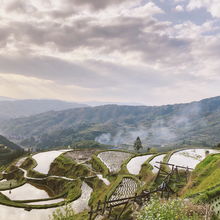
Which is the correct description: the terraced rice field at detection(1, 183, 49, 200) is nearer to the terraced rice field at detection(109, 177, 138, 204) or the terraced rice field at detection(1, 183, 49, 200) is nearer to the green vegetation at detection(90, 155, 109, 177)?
the green vegetation at detection(90, 155, 109, 177)

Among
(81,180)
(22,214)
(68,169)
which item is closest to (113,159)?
(68,169)

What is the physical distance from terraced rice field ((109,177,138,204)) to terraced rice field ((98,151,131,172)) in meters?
10.0

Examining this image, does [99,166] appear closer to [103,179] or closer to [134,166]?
[103,179]

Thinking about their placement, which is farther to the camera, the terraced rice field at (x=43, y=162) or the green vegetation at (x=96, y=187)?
the terraced rice field at (x=43, y=162)

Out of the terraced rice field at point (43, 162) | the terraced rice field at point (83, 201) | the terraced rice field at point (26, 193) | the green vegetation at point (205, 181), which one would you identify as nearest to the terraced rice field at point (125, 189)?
the terraced rice field at point (83, 201)

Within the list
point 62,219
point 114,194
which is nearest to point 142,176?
point 114,194

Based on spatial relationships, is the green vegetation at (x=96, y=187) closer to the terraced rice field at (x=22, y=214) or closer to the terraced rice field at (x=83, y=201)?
the terraced rice field at (x=83, y=201)

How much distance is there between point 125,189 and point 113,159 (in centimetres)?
2358

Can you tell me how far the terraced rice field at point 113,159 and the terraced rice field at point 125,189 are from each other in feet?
32.9

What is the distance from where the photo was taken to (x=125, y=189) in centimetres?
3469

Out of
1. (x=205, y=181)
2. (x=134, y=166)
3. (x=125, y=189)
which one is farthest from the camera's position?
(x=134, y=166)

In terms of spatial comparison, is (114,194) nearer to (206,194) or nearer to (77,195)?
(77,195)

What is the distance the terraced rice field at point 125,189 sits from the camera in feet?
106

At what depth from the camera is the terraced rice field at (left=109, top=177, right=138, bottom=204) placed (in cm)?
3221
